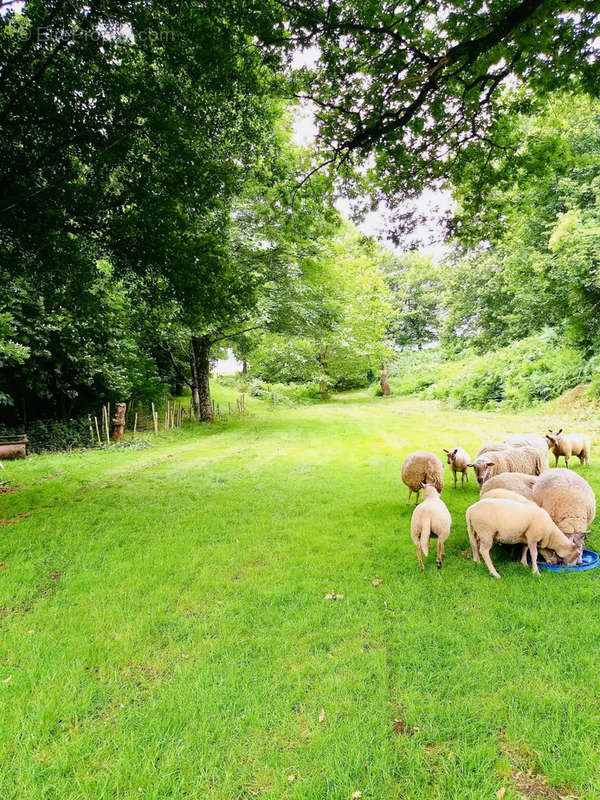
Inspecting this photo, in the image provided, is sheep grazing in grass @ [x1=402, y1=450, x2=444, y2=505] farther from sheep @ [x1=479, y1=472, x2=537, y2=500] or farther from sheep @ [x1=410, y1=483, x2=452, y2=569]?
sheep @ [x1=410, y1=483, x2=452, y2=569]

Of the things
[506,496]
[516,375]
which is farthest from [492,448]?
[516,375]

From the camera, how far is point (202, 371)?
20.0 meters

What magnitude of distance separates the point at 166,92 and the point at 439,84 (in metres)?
4.99

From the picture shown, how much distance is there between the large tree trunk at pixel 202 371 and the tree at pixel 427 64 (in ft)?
43.2

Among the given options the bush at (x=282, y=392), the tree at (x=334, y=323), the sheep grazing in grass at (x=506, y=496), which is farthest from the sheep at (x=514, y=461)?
the bush at (x=282, y=392)

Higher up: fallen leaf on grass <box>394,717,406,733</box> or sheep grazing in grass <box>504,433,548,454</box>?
sheep grazing in grass <box>504,433,548,454</box>

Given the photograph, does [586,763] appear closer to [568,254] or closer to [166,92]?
[166,92]

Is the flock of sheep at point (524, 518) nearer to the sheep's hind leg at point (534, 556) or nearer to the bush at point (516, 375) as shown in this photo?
the sheep's hind leg at point (534, 556)

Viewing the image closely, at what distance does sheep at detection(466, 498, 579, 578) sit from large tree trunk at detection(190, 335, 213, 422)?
16920 mm

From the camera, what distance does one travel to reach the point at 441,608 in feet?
13.6

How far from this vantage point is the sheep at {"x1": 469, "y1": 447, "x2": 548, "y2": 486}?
6.91 m

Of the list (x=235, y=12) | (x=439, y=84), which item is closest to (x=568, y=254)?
(x=439, y=84)

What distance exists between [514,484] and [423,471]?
5.50ft

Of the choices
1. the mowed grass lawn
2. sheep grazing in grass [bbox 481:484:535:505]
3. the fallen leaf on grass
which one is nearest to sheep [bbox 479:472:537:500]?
sheep grazing in grass [bbox 481:484:535:505]
